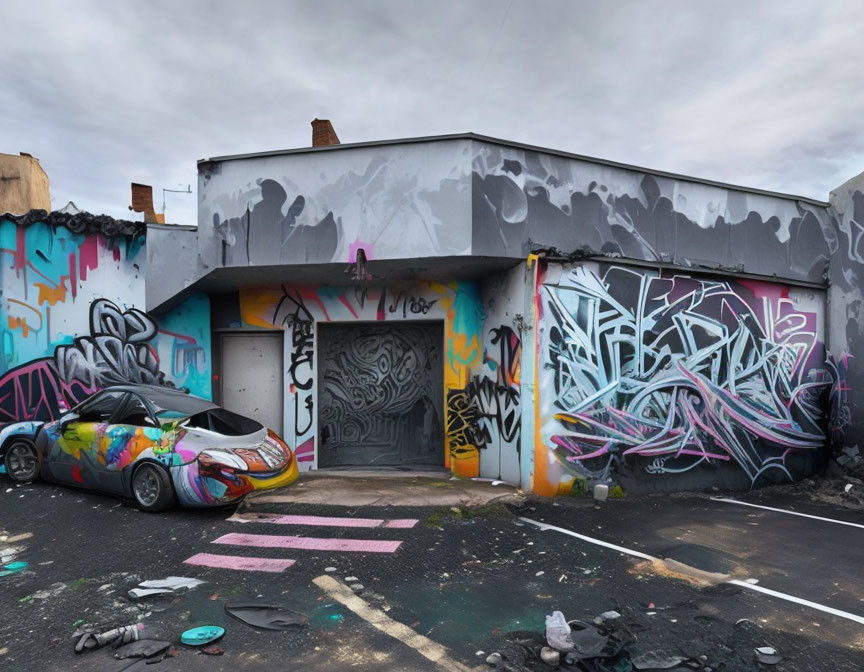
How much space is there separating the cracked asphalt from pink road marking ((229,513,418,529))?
14 cm

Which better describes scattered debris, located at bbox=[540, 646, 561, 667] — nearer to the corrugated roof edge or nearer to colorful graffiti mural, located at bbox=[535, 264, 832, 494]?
colorful graffiti mural, located at bbox=[535, 264, 832, 494]

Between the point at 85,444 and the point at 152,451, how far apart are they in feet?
4.42

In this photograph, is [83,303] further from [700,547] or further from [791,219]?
[791,219]

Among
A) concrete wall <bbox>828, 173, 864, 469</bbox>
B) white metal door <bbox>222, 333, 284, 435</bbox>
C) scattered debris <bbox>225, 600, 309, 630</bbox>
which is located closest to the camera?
scattered debris <bbox>225, 600, 309, 630</bbox>

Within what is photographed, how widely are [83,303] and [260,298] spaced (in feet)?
10.2

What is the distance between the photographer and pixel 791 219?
8.88 m

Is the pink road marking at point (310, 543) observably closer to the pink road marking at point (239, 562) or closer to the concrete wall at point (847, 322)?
the pink road marking at point (239, 562)

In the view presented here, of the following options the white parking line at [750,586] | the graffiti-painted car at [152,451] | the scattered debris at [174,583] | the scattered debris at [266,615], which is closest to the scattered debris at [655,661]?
the white parking line at [750,586]

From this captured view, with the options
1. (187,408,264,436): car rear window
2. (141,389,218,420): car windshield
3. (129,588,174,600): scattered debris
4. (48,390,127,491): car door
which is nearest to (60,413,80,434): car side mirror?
(48,390,127,491): car door

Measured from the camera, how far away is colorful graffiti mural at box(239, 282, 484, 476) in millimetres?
8797

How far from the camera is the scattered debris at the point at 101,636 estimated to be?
336 cm

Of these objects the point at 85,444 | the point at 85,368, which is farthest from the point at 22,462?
the point at 85,368

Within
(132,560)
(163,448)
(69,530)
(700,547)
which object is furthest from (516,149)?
(69,530)

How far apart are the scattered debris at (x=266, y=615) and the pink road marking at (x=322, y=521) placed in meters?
2.01
